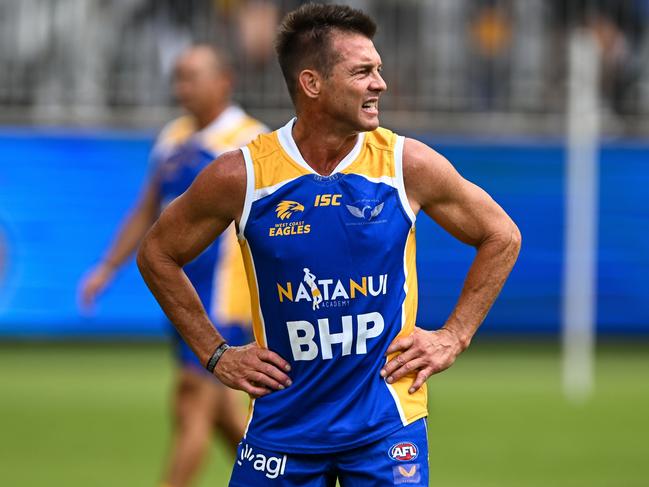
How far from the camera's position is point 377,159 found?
5676mm

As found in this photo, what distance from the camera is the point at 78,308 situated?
16531 mm

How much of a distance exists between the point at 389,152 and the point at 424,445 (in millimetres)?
1119

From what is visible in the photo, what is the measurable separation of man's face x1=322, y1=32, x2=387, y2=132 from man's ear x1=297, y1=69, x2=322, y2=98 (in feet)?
0.16

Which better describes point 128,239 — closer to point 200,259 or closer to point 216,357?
A: point 200,259

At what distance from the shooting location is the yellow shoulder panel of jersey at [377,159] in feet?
18.5

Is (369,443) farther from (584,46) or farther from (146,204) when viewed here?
(584,46)

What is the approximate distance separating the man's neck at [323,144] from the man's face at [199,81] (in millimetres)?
3824

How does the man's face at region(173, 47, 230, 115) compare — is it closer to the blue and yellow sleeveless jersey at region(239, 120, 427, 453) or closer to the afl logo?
the blue and yellow sleeveless jersey at region(239, 120, 427, 453)

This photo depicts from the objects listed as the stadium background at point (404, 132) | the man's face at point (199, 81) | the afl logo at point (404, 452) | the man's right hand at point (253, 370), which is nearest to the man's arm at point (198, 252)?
the man's right hand at point (253, 370)

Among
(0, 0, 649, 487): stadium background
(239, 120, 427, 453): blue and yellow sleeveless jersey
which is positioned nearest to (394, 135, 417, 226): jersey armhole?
(239, 120, 427, 453): blue and yellow sleeveless jersey

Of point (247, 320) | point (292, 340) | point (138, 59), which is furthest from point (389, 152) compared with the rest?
point (138, 59)

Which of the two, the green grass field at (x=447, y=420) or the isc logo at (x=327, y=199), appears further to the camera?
the green grass field at (x=447, y=420)

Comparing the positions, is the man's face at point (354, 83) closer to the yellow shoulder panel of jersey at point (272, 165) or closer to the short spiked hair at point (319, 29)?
the short spiked hair at point (319, 29)

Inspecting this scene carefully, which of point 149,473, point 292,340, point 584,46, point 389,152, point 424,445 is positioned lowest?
point 149,473
